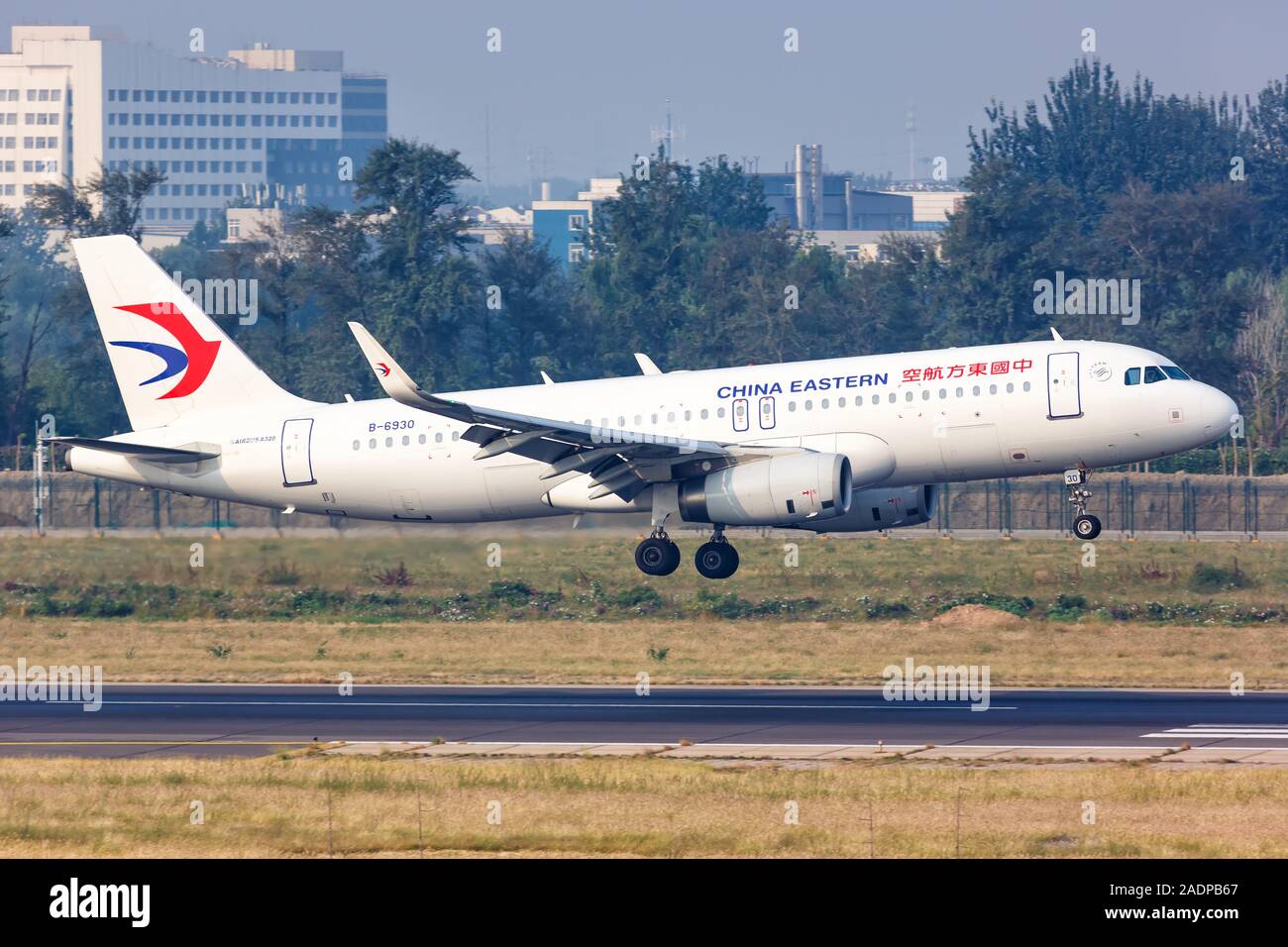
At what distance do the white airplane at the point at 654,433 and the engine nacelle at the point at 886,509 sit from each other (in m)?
0.05

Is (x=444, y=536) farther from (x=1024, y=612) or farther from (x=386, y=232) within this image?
(x=386, y=232)

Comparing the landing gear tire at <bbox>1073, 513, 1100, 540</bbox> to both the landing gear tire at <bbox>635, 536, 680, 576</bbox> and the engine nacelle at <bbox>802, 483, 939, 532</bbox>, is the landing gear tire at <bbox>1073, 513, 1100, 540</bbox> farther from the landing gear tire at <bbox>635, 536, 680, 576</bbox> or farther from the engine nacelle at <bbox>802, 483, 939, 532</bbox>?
the landing gear tire at <bbox>635, 536, 680, 576</bbox>

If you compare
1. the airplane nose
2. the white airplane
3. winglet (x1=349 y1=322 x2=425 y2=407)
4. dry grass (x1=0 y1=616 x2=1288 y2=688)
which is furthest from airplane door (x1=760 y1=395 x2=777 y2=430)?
the airplane nose

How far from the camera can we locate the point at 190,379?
48.2 meters

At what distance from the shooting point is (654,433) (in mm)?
45031

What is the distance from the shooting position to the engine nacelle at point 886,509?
45.7 metres

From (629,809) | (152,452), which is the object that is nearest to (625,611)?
(152,452)

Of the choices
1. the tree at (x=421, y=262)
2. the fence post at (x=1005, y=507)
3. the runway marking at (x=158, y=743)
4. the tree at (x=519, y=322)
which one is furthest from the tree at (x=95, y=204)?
the runway marking at (x=158, y=743)

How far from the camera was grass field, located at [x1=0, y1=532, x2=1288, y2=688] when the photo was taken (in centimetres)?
4828

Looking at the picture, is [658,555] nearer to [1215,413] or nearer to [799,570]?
[1215,413]

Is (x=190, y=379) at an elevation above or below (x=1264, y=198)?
below

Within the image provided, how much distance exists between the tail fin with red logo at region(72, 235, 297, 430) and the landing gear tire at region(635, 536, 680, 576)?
1021 cm
